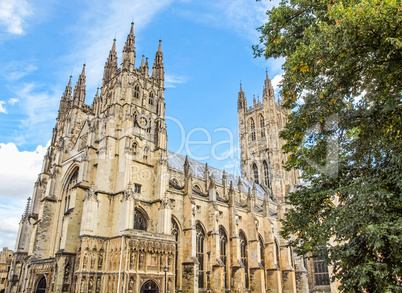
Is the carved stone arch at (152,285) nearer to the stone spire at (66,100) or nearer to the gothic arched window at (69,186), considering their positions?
the gothic arched window at (69,186)

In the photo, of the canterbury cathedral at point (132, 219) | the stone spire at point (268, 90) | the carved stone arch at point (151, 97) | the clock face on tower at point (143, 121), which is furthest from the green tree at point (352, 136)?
the stone spire at point (268, 90)

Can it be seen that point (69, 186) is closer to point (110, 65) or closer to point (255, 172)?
point (110, 65)

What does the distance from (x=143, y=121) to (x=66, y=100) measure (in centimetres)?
1700

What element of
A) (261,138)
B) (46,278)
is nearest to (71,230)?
(46,278)

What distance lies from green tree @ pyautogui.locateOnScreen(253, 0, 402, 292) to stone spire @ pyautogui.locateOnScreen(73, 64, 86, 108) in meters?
29.8

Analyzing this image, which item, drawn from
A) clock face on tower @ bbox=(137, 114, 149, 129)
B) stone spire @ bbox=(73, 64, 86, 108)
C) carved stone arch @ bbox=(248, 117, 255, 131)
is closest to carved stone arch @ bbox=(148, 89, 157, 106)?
clock face on tower @ bbox=(137, 114, 149, 129)

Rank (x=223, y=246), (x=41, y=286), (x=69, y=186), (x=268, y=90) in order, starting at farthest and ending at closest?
(x=268, y=90) → (x=223, y=246) → (x=69, y=186) → (x=41, y=286)

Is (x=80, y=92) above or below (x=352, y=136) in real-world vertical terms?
above

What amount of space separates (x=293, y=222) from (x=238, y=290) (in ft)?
72.1

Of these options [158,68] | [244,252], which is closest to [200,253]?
[244,252]

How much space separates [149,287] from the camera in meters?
22.6

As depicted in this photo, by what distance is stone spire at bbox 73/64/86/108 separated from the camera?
36.9 metres

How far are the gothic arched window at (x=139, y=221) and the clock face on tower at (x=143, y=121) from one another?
8.03 meters

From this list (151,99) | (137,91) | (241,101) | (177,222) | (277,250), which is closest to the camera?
(177,222)
